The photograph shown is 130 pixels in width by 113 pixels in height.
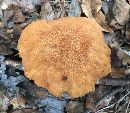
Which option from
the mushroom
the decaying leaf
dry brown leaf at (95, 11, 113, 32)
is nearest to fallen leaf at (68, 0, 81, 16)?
dry brown leaf at (95, 11, 113, 32)

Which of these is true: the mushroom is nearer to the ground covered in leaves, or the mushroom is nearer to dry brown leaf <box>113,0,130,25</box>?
the ground covered in leaves

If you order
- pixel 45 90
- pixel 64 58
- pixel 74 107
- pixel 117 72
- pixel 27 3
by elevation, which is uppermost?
pixel 27 3

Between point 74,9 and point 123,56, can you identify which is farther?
point 74,9

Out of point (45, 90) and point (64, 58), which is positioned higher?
point (64, 58)

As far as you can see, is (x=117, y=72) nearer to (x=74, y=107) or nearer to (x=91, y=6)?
(x=74, y=107)

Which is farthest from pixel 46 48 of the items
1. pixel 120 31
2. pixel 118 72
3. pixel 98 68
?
pixel 120 31

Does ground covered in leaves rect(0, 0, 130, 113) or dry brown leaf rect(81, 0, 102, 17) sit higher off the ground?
dry brown leaf rect(81, 0, 102, 17)

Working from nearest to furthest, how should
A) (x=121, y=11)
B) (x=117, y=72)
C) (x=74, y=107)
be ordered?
(x=74, y=107)
(x=117, y=72)
(x=121, y=11)

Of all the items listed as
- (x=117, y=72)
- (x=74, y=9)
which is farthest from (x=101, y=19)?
(x=117, y=72)
